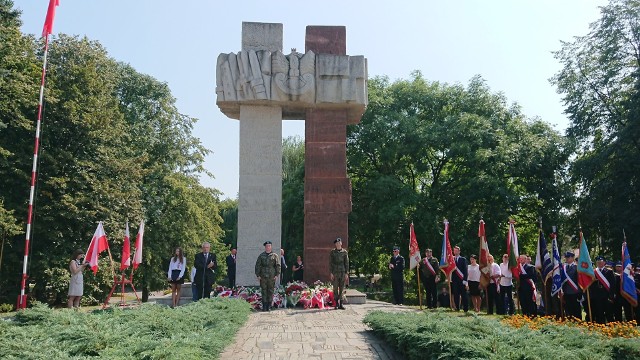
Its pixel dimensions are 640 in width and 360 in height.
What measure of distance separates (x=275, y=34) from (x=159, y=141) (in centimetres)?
1316

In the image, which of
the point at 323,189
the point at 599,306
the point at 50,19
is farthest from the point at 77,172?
the point at 599,306

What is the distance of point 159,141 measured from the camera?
86.0 ft

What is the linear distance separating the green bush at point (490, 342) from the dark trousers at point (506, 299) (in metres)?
5.64

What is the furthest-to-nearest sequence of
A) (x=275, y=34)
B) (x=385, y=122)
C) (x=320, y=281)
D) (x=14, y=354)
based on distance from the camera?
1. (x=385, y=122)
2. (x=275, y=34)
3. (x=320, y=281)
4. (x=14, y=354)

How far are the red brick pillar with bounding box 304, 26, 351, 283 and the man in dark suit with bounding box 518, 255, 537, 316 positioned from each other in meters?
4.29

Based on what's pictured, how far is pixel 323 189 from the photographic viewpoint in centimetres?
1439

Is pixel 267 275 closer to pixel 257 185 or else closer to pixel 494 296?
pixel 257 185

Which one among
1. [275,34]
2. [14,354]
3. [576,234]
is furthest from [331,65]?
[576,234]

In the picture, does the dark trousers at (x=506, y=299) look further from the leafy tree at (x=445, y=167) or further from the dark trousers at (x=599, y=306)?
the leafy tree at (x=445, y=167)

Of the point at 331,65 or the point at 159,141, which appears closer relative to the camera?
the point at 331,65

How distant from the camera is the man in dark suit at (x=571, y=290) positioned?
11.1 metres

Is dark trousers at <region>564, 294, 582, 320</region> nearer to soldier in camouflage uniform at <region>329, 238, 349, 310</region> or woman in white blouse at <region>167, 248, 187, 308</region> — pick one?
soldier in camouflage uniform at <region>329, 238, 349, 310</region>

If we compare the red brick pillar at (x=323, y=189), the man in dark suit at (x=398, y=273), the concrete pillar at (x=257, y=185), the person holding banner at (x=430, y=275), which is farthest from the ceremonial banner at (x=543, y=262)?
the concrete pillar at (x=257, y=185)

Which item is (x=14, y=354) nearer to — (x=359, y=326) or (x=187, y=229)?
(x=359, y=326)
